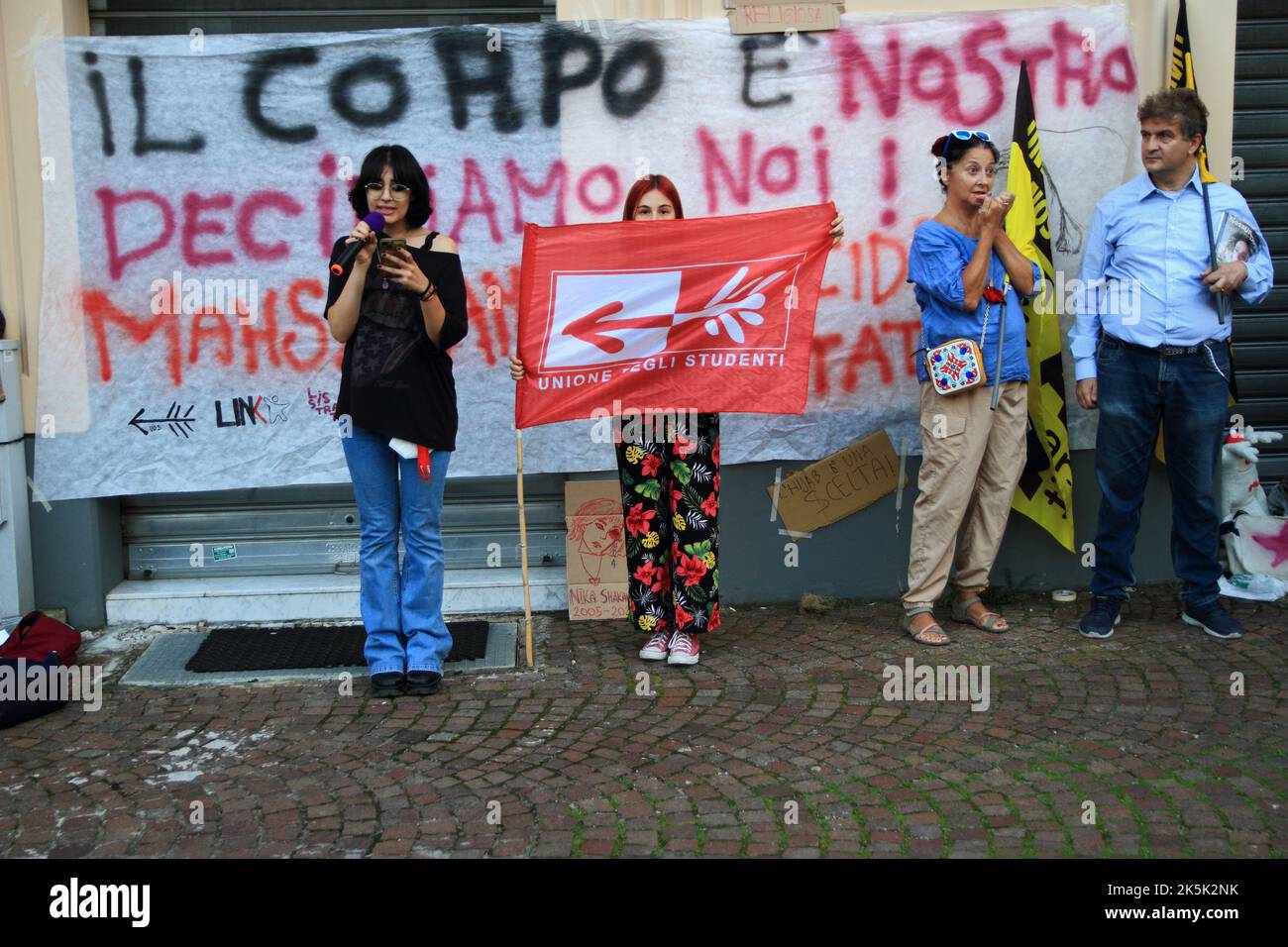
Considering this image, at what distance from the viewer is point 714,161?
6359 mm

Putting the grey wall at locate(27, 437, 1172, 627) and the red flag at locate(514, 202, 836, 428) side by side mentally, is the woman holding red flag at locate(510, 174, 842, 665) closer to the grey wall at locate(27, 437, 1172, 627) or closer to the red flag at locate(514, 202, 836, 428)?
the red flag at locate(514, 202, 836, 428)

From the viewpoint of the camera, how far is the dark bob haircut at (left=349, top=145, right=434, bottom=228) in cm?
520

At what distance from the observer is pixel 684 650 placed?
5.67m

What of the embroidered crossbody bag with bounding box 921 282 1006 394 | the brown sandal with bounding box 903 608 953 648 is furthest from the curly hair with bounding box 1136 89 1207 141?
the brown sandal with bounding box 903 608 953 648

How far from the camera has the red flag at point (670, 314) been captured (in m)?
5.59

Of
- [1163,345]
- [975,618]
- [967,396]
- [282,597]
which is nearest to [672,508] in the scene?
[967,396]

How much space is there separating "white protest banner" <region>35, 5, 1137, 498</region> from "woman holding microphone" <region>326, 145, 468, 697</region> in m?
0.95

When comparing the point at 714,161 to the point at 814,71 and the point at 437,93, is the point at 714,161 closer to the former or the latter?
the point at 814,71

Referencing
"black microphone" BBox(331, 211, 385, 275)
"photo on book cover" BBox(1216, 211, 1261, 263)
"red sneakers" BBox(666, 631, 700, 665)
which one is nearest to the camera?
"black microphone" BBox(331, 211, 385, 275)

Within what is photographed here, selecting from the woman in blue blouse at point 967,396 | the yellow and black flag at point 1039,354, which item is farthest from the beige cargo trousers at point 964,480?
the yellow and black flag at point 1039,354

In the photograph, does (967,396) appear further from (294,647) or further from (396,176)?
(294,647)

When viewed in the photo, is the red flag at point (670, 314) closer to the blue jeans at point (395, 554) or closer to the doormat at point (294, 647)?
the blue jeans at point (395, 554)

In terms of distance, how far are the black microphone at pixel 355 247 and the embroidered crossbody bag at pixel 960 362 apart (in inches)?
94.9

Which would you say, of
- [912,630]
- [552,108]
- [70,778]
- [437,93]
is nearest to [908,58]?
[552,108]
